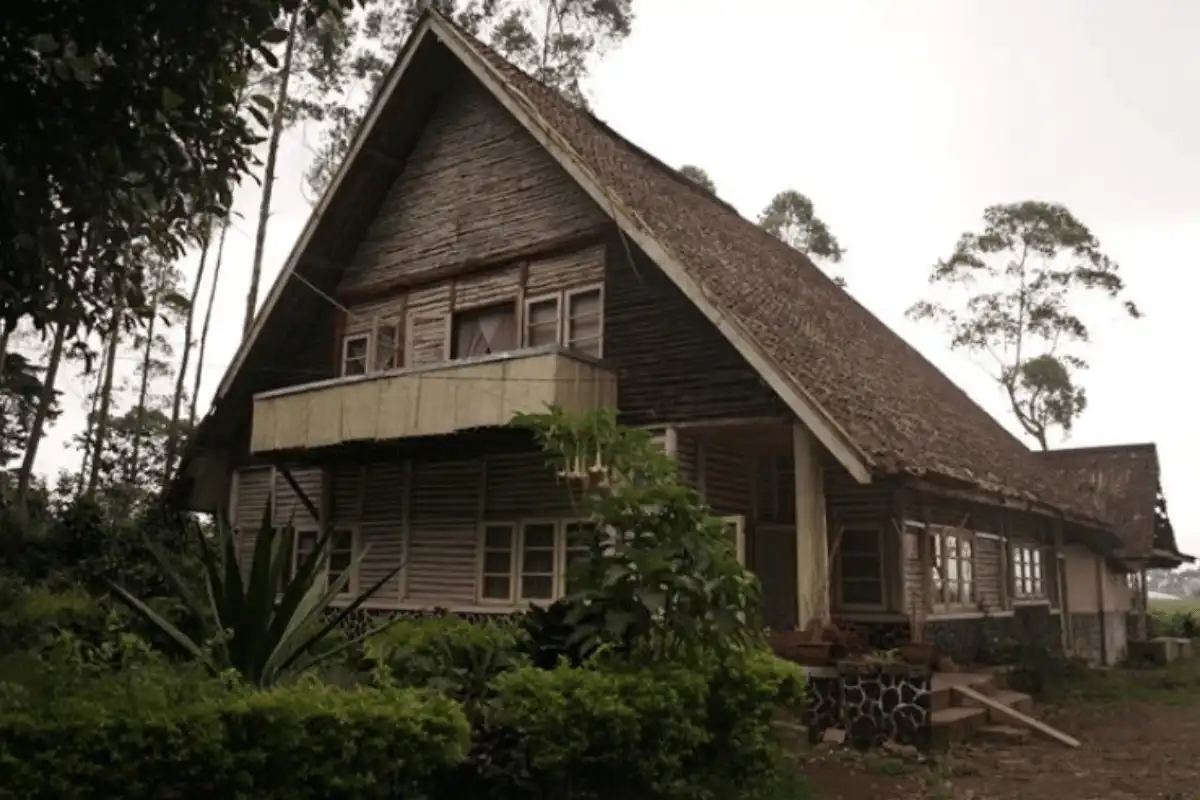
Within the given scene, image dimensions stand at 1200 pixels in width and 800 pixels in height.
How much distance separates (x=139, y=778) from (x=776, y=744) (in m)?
4.95

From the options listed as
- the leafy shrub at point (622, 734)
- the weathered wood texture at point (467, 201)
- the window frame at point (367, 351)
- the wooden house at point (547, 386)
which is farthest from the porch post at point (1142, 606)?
the leafy shrub at point (622, 734)

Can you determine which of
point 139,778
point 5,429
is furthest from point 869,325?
point 5,429

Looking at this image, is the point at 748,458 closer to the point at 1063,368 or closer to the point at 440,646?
the point at 440,646

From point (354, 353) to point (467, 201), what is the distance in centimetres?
354

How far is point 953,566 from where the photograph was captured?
1672cm

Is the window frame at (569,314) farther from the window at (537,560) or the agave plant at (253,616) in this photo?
the agave plant at (253,616)

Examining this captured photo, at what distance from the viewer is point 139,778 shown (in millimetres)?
4344

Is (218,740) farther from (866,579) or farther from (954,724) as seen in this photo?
(866,579)

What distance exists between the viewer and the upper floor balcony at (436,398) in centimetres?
1347

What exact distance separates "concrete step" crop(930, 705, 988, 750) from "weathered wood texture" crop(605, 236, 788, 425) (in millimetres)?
3916

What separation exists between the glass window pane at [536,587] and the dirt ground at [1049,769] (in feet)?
18.4

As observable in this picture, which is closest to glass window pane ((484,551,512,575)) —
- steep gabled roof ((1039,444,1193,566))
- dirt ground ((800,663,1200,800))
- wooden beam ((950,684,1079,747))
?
dirt ground ((800,663,1200,800))

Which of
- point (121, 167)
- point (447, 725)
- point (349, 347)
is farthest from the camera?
point (349, 347)

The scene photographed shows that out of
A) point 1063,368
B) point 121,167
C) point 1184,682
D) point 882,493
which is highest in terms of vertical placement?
point 1063,368
